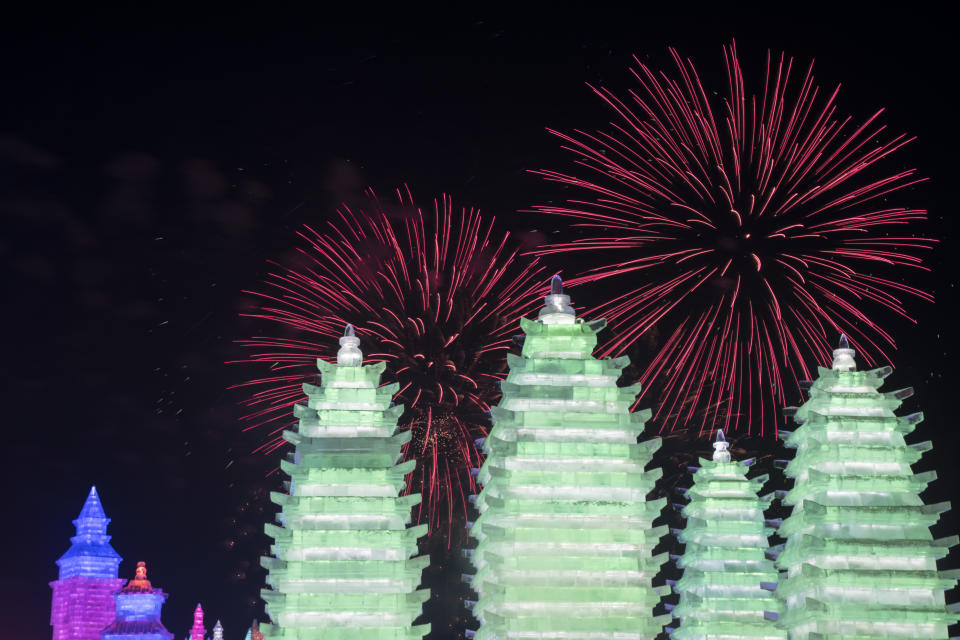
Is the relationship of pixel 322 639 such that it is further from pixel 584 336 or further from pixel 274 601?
pixel 584 336

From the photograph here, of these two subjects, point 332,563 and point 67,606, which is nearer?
point 332,563

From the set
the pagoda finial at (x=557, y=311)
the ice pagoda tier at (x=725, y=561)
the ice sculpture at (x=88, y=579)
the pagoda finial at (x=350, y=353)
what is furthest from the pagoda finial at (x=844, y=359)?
the ice sculpture at (x=88, y=579)

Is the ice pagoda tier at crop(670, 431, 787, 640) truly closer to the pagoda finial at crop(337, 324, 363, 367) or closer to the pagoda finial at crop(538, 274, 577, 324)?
the pagoda finial at crop(538, 274, 577, 324)

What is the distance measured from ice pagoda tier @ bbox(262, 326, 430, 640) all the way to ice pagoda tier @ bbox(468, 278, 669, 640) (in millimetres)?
2682

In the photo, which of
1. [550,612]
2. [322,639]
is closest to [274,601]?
[322,639]

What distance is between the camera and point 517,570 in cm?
3397

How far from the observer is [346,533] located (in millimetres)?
34531

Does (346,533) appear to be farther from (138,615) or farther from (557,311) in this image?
(138,615)

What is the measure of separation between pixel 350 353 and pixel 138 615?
87.6 m

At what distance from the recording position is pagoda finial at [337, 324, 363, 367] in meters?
37.1

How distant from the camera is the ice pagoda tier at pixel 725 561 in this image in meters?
38.9

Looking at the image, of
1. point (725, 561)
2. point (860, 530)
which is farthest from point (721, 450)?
point (860, 530)

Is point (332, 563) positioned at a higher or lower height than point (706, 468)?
lower

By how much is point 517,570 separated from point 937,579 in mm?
12280
